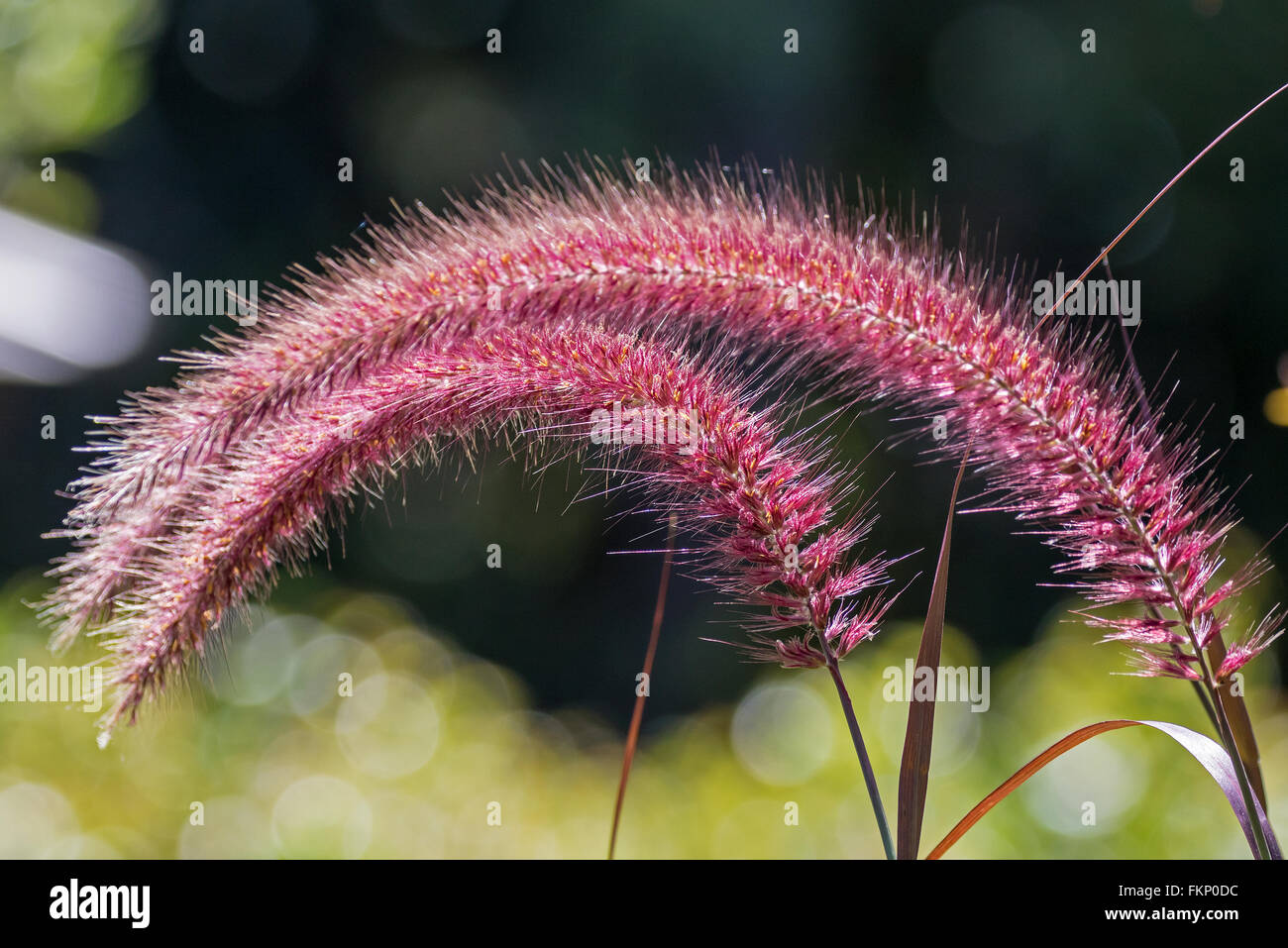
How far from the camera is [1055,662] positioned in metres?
3.20

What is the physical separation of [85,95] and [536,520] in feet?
11.1

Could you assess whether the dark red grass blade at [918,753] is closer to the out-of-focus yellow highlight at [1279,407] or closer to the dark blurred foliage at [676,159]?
the out-of-focus yellow highlight at [1279,407]

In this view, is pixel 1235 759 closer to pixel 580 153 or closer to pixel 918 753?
pixel 918 753

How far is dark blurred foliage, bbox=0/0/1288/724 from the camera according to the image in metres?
4.80

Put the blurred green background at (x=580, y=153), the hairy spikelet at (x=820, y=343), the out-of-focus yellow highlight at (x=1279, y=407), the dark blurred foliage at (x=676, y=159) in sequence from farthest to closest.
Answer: the dark blurred foliage at (x=676, y=159), the blurred green background at (x=580, y=153), the out-of-focus yellow highlight at (x=1279, y=407), the hairy spikelet at (x=820, y=343)

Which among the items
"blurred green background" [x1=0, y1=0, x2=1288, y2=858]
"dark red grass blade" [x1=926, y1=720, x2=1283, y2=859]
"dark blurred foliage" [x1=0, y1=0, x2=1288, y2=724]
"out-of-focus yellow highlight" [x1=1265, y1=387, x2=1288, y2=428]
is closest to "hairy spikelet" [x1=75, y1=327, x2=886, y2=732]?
"dark red grass blade" [x1=926, y1=720, x2=1283, y2=859]

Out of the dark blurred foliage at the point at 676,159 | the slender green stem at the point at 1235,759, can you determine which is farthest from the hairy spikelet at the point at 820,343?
the dark blurred foliage at the point at 676,159

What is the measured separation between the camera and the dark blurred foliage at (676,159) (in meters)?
A: 4.80

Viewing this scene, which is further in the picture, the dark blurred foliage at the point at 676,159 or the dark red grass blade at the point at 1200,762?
the dark blurred foliage at the point at 676,159

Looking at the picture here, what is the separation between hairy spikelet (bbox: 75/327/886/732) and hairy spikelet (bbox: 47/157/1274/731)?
5cm

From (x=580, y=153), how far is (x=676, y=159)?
507mm

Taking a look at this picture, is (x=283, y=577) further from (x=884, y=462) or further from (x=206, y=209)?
(x=884, y=462)

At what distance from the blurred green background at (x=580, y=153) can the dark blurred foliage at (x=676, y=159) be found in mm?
17

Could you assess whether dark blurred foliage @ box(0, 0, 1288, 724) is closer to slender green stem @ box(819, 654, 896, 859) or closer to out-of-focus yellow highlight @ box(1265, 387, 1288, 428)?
out-of-focus yellow highlight @ box(1265, 387, 1288, 428)
